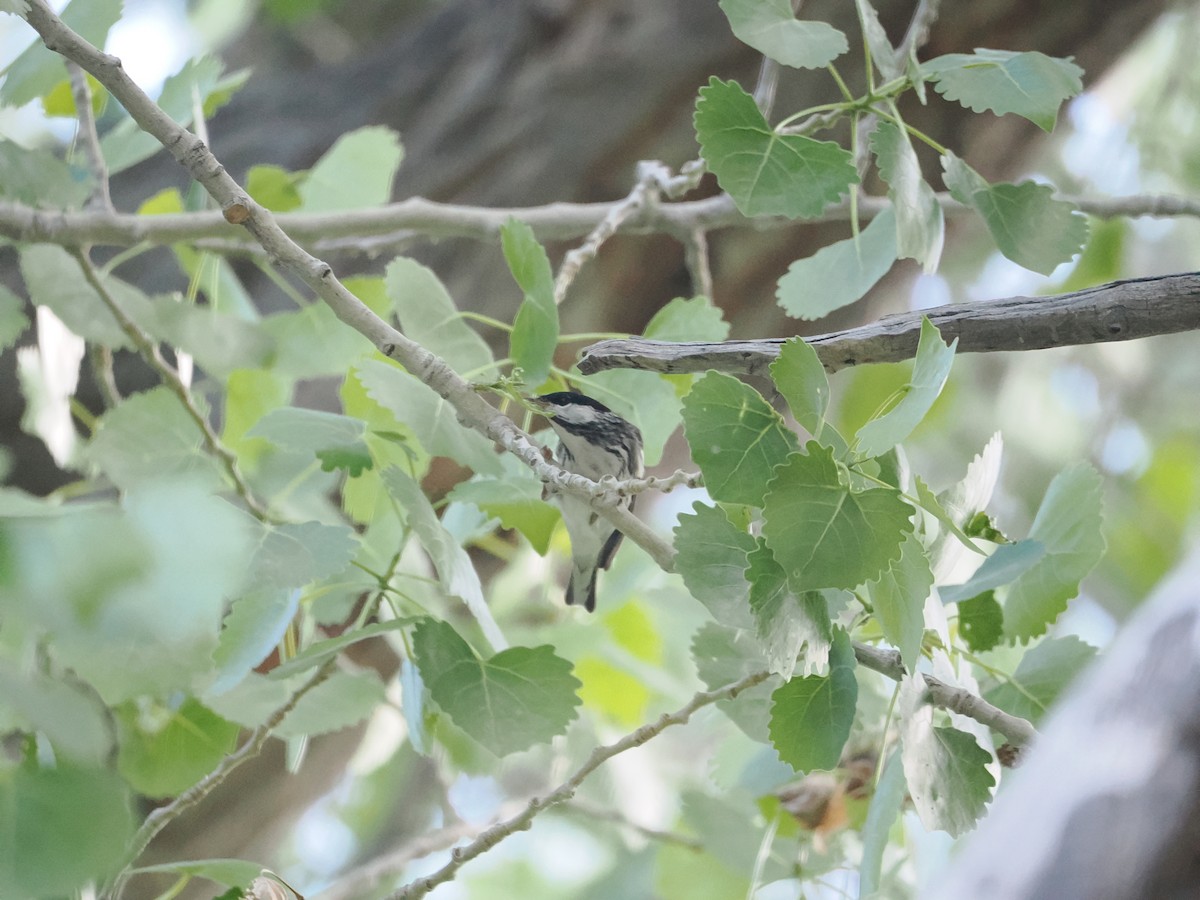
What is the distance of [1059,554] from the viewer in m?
0.88

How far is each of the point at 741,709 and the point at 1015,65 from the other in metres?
0.58

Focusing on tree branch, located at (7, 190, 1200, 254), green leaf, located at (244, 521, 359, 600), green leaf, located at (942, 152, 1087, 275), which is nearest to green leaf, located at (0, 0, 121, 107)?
tree branch, located at (7, 190, 1200, 254)

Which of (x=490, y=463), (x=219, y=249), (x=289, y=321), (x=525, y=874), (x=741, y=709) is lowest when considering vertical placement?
(x=525, y=874)

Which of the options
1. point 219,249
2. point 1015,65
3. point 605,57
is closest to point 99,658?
point 219,249

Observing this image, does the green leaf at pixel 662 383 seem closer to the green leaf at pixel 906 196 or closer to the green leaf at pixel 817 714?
the green leaf at pixel 906 196

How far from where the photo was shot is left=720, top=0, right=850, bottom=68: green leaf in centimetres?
86

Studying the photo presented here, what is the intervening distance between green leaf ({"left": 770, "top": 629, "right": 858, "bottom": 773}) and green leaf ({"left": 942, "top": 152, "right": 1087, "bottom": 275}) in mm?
366

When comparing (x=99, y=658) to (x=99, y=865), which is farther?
(x=99, y=658)

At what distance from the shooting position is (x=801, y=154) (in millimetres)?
857

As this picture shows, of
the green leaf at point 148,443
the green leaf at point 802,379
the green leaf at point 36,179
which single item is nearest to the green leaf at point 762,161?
the green leaf at point 802,379

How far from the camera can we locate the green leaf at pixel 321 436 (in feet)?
3.02

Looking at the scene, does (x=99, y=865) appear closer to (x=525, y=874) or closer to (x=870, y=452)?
(x=870, y=452)

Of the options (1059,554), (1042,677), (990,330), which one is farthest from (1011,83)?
(1042,677)

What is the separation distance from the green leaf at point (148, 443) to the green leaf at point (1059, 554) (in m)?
0.76
